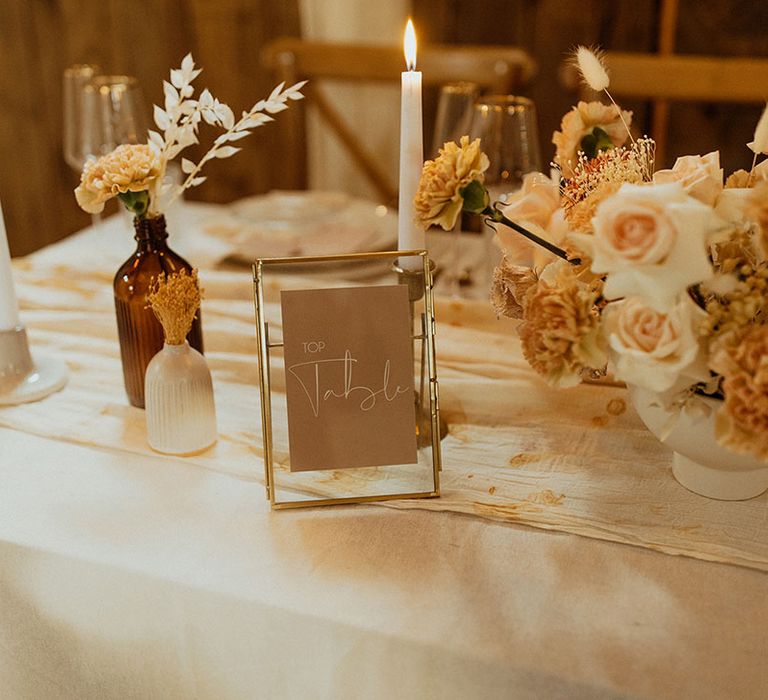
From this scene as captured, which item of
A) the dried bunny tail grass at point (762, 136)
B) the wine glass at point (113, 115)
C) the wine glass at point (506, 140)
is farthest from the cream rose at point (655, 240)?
the wine glass at point (113, 115)

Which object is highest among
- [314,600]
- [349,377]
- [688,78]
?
[688,78]

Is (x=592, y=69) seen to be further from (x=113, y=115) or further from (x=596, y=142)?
(x=113, y=115)

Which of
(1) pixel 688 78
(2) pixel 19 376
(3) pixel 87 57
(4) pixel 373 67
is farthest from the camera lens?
(3) pixel 87 57

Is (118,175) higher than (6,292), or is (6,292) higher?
(118,175)

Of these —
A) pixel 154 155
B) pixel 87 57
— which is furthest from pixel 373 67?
pixel 154 155

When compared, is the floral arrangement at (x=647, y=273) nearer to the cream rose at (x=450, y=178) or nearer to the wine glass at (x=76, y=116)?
the cream rose at (x=450, y=178)

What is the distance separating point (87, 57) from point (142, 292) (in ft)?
7.13

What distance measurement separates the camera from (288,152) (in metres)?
2.97

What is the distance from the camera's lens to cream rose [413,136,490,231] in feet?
2.42

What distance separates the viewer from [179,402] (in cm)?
91

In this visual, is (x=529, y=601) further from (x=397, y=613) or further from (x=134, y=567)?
(x=134, y=567)

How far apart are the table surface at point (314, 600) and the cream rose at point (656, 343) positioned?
19 centimetres

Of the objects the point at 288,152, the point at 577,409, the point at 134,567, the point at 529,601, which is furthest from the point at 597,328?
the point at 288,152

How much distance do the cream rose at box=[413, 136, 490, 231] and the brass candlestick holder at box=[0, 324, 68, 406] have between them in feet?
1.84
